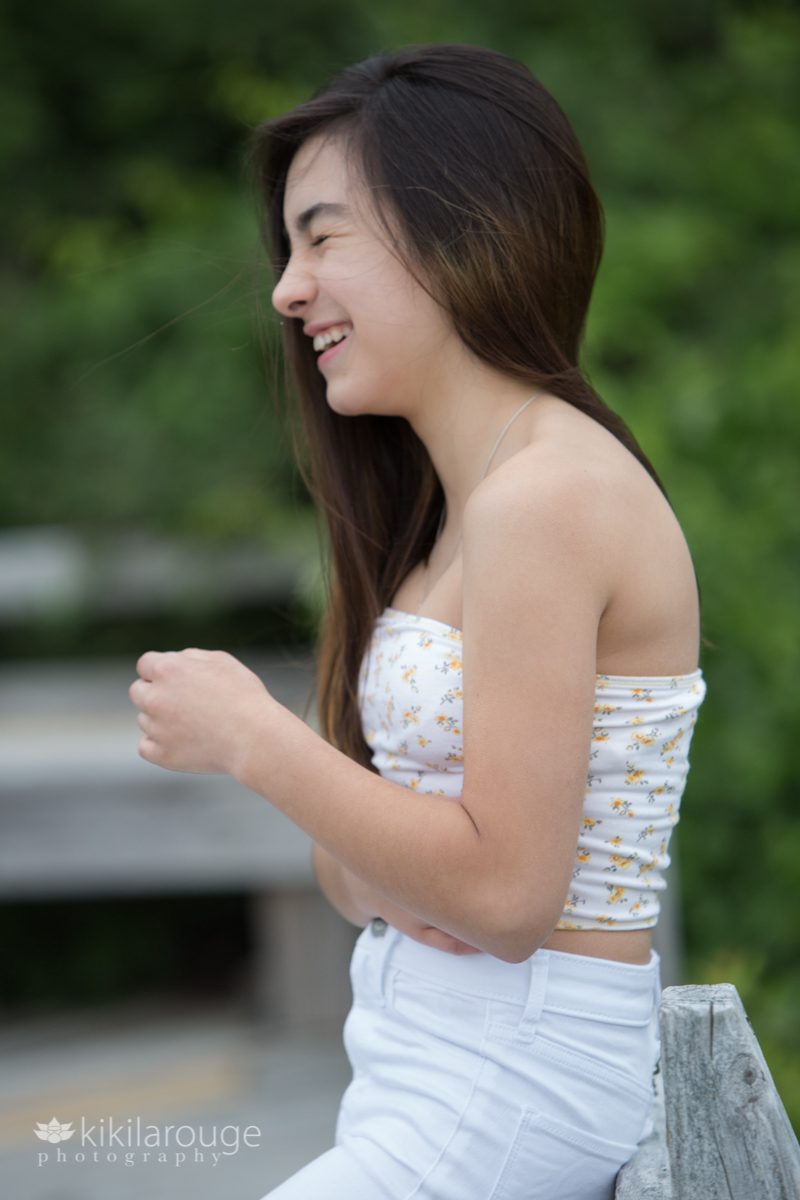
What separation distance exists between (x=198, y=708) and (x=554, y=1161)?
561 millimetres

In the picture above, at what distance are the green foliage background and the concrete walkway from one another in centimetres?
100

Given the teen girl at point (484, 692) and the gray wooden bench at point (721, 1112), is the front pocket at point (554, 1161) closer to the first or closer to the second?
the teen girl at point (484, 692)

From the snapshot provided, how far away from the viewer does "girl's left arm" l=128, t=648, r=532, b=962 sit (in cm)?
129

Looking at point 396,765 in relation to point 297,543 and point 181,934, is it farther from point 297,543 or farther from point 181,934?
point 181,934

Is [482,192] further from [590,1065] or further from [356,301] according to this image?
[590,1065]

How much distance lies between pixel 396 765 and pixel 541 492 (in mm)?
364

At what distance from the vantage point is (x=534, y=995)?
4.58ft

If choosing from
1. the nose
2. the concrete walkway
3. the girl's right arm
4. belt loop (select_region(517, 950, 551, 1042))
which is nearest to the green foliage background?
the concrete walkway

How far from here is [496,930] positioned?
50.8 inches

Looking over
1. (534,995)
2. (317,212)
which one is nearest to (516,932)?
(534,995)

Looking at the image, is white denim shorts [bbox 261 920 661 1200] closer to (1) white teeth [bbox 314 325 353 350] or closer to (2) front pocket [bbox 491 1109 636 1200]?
(2) front pocket [bbox 491 1109 636 1200]

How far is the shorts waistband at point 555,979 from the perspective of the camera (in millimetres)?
1404

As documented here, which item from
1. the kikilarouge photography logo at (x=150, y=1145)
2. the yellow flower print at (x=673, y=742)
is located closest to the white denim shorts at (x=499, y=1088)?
the yellow flower print at (x=673, y=742)

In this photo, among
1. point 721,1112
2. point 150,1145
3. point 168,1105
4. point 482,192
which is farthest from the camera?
point 168,1105
